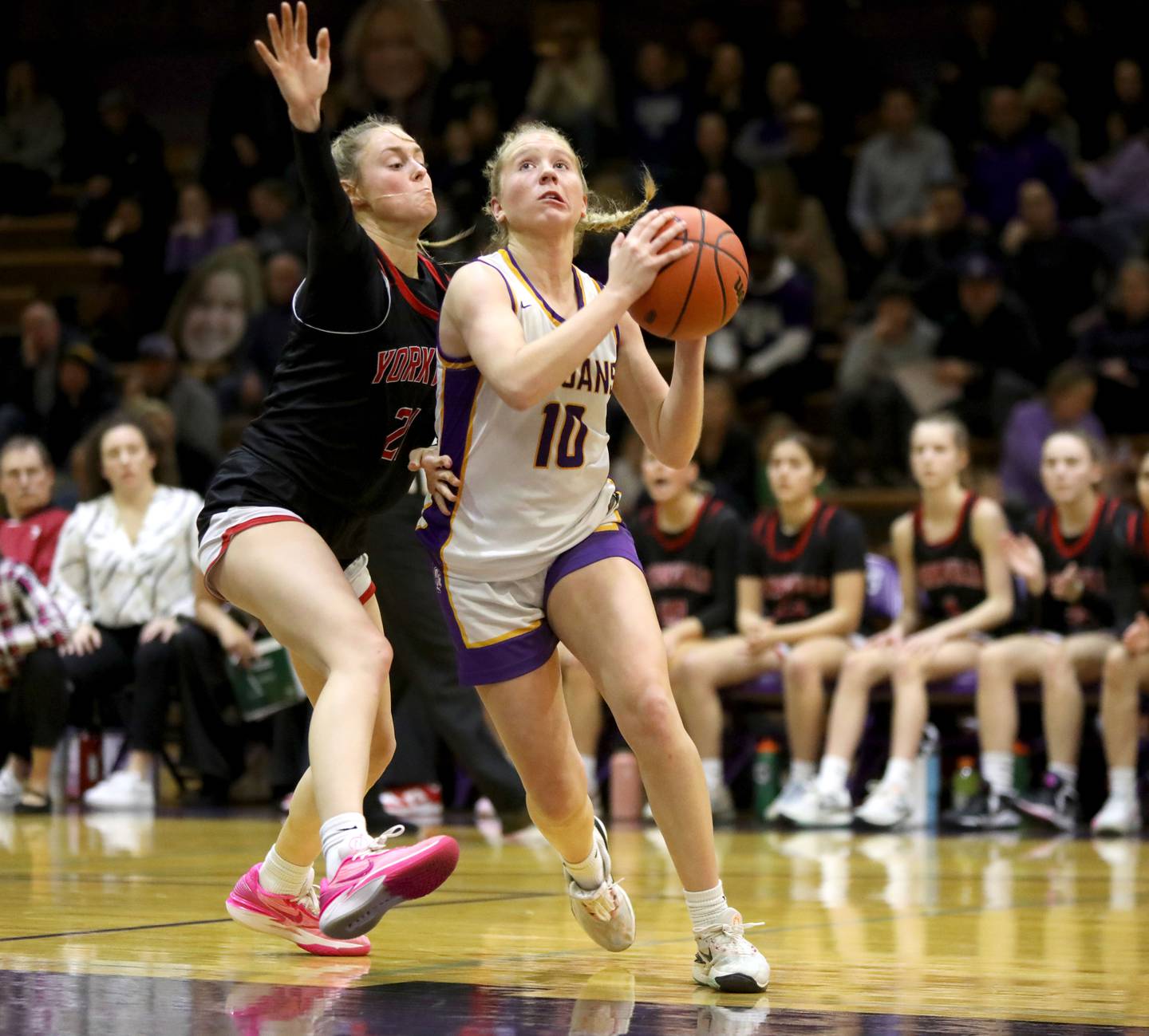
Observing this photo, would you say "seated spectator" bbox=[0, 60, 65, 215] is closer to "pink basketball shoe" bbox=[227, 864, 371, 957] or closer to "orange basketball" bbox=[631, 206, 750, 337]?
"pink basketball shoe" bbox=[227, 864, 371, 957]

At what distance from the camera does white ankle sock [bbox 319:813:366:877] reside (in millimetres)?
3125

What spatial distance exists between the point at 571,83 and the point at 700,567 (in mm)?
5769

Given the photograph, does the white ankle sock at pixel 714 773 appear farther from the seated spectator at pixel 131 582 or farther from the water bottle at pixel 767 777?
the seated spectator at pixel 131 582

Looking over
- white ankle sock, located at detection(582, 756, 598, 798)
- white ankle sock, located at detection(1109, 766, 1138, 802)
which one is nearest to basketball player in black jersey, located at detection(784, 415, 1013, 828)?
white ankle sock, located at detection(1109, 766, 1138, 802)

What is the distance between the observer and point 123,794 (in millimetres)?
8227

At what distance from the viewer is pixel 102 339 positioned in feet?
42.9

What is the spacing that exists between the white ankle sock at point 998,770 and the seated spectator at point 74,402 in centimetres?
635

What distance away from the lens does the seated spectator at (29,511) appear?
8633 millimetres

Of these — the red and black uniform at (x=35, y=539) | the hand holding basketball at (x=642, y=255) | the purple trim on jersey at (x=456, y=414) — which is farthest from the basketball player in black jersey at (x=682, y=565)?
the hand holding basketball at (x=642, y=255)

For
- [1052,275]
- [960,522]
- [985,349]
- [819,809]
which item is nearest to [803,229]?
[1052,275]

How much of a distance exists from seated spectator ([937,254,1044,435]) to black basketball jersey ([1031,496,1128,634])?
7.87 feet

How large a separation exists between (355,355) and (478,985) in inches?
48.9

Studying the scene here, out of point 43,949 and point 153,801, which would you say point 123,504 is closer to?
point 153,801

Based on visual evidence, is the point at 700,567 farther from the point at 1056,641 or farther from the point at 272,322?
the point at 272,322
